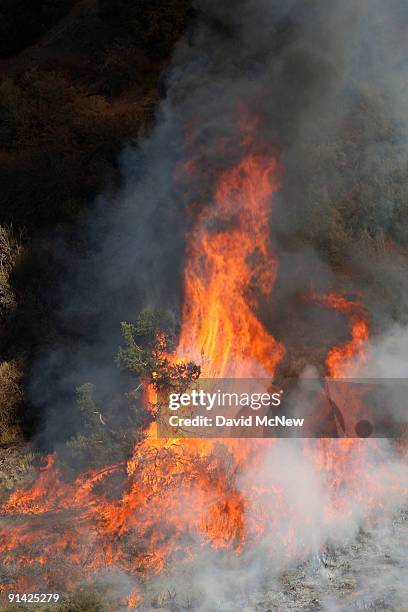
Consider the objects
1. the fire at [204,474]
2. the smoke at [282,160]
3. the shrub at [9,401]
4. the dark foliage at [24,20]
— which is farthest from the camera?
the dark foliage at [24,20]

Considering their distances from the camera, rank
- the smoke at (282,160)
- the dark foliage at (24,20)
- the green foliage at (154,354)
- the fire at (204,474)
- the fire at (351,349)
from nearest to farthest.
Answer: the fire at (204,474)
the fire at (351,349)
the green foliage at (154,354)
the smoke at (282,160)
the dark foliage at (24,20)

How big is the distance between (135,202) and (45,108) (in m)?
6.68

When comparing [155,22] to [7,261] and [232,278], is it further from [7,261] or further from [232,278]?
[232,278]

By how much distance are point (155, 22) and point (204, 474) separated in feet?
52.1

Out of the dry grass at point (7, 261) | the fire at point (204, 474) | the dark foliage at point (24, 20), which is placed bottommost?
the fire at point (204, 474)

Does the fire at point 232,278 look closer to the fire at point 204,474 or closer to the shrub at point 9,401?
the fire at point 204,474

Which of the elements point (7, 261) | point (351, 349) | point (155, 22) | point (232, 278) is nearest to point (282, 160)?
point (232, 278)

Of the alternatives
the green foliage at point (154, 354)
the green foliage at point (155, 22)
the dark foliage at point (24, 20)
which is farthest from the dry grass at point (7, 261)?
the dark foliage at point (24, 20)

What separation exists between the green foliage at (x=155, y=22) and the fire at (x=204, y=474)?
1104 cm

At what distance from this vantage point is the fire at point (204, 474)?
8.28 metres

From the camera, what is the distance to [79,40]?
23.3 metres

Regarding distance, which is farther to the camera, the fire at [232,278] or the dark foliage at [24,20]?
the dark foliage at [24,20]

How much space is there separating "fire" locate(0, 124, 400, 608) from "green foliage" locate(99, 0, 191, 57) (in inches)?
435

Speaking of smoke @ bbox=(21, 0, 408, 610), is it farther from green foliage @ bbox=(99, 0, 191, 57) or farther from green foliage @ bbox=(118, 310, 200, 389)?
green foliage @ bbox=(99, 0, 191, 57)
